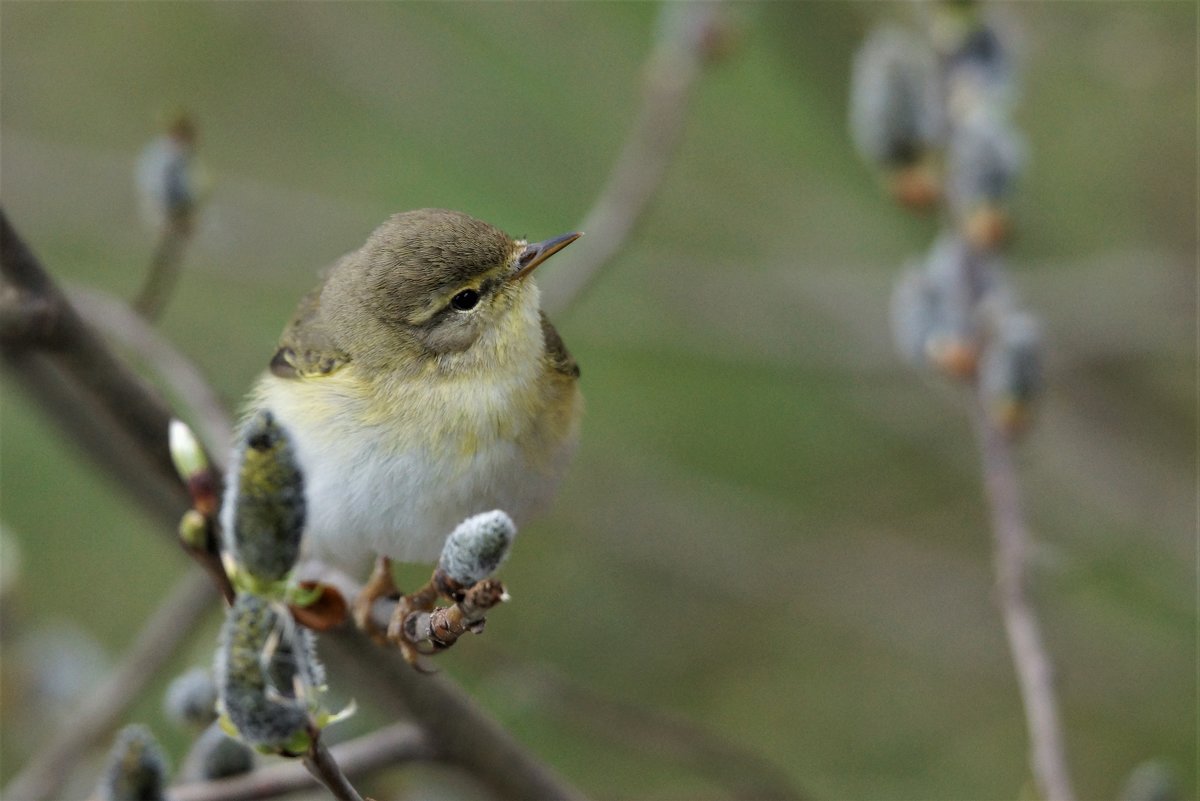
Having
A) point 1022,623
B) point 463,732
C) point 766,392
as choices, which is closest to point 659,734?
point 463,732

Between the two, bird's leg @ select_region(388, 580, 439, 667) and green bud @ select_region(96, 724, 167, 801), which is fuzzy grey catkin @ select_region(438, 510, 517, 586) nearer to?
bird's leg @ select_region(388, 580, 439, 667)

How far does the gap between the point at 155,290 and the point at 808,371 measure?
9.45 feet

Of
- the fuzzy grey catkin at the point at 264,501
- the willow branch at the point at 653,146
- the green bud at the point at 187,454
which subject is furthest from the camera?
the willow branch at the point at 653,146

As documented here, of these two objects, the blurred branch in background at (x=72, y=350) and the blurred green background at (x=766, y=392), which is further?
the blurred green background at (x=766, y=392)

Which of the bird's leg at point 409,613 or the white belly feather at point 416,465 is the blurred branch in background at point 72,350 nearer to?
the white belly feather at point 416,465

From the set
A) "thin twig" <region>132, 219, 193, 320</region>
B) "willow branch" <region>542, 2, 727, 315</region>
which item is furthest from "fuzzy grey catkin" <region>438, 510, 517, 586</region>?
"willow branch" <region>542, 2, 727, 315</region>

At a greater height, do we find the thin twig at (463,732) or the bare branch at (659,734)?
the bare branch at (659,734)

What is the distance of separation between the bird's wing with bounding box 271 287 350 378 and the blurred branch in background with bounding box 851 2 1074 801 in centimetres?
137

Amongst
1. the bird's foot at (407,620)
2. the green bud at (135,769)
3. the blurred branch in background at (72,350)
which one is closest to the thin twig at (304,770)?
the green bud at (135,769)

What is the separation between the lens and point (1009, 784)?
505 cm

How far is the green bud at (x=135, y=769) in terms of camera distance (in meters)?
2.03

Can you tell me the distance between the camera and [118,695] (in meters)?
3.11

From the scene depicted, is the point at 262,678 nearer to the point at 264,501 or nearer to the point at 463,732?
the point at 264,501

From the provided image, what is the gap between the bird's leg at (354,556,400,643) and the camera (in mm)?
2467
